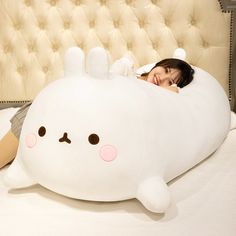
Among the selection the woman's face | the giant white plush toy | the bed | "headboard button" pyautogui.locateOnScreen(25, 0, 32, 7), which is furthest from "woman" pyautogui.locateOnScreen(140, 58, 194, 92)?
"headboard button" pyautogui.locateOnScreen(25, 0, 32, 7)

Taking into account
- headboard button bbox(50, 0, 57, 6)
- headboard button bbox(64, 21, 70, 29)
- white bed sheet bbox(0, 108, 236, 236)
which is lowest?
white bed sheet bbox(0, 108, 236, 236)

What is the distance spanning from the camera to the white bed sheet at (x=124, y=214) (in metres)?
1.10

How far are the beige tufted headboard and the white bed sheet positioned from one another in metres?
1.19

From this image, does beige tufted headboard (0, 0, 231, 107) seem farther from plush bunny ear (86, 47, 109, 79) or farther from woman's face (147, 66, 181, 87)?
plush bunny ear (86, 47, 109, 79)

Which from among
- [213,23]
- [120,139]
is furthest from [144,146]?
[213,23]

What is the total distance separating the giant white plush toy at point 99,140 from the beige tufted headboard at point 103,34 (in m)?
1.20

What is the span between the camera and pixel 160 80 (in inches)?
79.2

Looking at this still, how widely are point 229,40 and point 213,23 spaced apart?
0.15m

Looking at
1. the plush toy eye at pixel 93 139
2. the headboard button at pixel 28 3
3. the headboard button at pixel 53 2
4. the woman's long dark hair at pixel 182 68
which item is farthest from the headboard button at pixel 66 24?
the plush toy eye at pixel 93 139

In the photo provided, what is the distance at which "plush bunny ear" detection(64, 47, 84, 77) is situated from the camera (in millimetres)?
1255

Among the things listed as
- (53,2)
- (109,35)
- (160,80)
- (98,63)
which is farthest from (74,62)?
(53,2)

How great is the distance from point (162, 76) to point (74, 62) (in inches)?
32.5

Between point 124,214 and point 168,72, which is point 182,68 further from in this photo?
point 124,214

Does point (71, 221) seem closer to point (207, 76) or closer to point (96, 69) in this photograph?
point (96, 69)
